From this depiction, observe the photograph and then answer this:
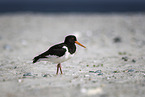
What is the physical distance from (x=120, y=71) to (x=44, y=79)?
262cm

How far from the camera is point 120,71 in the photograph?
7.53 meters

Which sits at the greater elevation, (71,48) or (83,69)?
(71,48)

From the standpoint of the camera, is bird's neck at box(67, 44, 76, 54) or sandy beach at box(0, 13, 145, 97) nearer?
sandy beach at box(0, 13, 145, 97)

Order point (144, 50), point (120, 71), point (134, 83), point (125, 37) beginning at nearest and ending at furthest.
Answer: point (134, 83) → point (120, 71) → point (144, 50) → point (125, 37)

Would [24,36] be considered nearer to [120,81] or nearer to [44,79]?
[44,79]

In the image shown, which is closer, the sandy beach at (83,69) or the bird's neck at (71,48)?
the sandy beach at (83,69)

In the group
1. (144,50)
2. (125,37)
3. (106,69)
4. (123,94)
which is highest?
(125,37)

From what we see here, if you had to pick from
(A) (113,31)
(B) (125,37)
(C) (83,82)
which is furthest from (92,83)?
(A) (113,31)

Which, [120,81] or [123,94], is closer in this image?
[123,94]

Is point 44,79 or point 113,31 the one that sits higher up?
point 113,31

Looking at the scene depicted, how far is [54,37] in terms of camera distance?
52.2 ft

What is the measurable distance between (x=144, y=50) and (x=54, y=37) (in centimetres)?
668

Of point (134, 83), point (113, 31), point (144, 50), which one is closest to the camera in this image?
point (134, 83)

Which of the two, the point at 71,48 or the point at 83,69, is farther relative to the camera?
the point at 83,69
